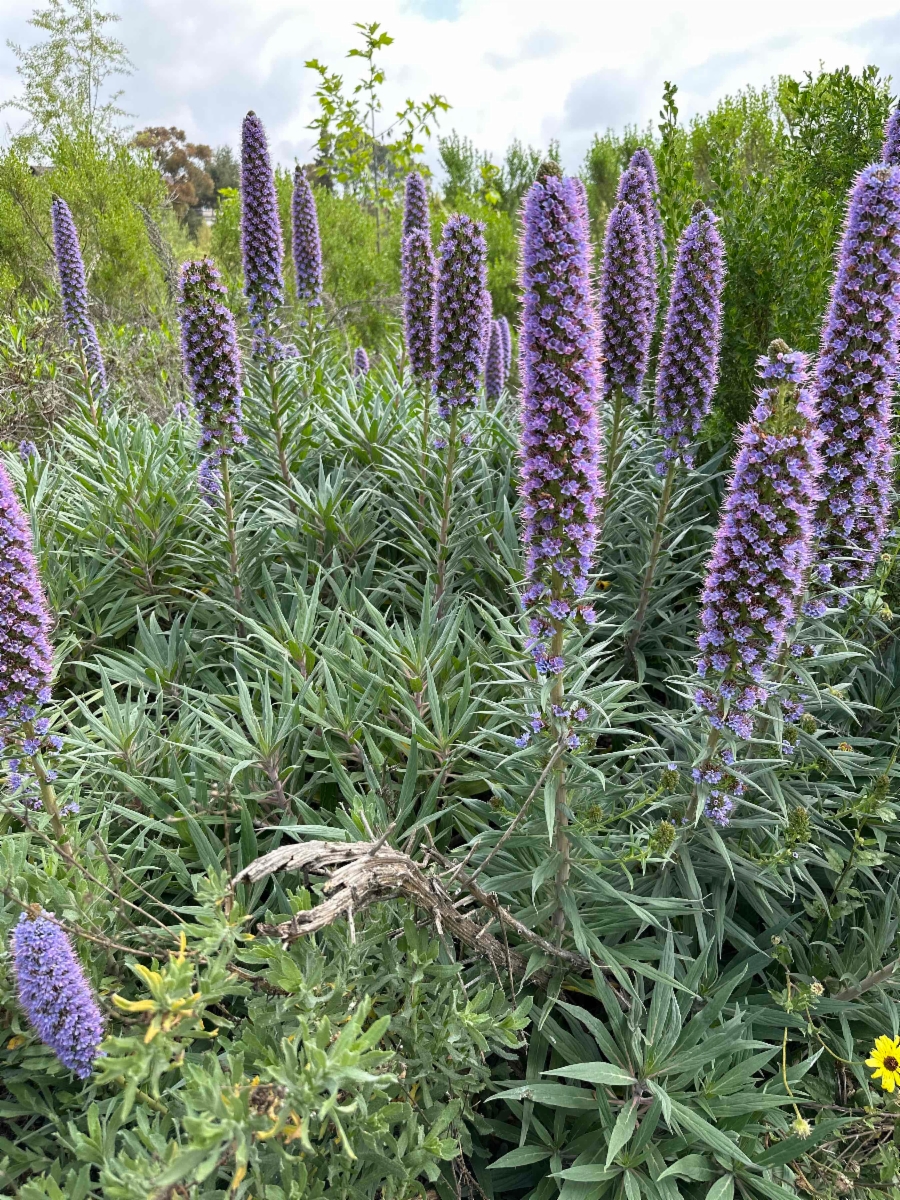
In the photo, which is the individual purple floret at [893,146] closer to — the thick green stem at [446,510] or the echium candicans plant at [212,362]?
the thick green stem at [446,510]

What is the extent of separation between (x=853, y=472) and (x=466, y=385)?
2.01 metres

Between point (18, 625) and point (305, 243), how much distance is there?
4.56 meters

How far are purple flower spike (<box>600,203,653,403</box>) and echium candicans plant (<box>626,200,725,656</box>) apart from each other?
0.22 m

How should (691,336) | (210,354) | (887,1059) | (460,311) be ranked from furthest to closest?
(460,311) < (210,354) < (691,336) < (887,1059)

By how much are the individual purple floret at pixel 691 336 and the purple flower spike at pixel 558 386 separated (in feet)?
4.84

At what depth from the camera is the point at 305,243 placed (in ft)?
18.9

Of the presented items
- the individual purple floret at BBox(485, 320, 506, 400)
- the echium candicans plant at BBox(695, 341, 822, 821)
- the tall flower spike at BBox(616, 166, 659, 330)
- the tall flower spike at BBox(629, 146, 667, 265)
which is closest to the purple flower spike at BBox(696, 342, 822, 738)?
the echium candicans plant at BBox(695, 341, 822, 821)

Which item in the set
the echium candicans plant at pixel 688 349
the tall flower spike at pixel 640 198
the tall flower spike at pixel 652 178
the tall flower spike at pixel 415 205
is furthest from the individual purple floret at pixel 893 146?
the tall flower spike at pixel 415 205

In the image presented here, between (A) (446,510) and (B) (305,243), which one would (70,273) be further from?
(A) (446,510)

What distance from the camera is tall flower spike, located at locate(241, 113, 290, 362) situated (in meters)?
4.54

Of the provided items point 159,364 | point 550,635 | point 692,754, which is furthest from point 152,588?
point 159,364

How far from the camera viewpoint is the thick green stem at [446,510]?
4.00m

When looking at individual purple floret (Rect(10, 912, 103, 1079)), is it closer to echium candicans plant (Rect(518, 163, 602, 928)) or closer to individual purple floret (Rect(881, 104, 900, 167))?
echium candicans plant (Rect(518, 163, 602, 928))

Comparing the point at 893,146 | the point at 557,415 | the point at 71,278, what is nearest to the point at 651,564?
the point at 557,415
